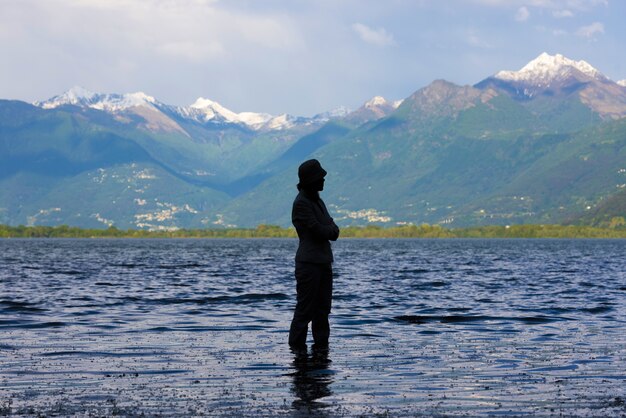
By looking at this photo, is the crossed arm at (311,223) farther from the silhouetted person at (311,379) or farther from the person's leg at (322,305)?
the silhouetted person at (311,379)

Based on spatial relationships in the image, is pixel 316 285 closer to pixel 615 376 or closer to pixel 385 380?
pixel 385 380

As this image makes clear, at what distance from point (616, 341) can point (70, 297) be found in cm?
2308

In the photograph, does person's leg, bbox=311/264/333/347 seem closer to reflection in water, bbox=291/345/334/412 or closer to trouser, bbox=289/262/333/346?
trouser, bbox=289/262/333/346

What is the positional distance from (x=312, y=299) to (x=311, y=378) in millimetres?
3650

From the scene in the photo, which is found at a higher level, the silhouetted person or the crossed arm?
the crossed arm

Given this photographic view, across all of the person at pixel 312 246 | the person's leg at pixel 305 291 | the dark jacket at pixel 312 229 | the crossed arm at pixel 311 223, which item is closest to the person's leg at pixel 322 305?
the person at pixel 312 246

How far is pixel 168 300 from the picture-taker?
124 feet

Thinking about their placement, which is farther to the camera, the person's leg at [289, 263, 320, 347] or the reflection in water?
the person's leg at [289, 263, 320, 347]

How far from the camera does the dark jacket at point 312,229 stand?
20078 mm

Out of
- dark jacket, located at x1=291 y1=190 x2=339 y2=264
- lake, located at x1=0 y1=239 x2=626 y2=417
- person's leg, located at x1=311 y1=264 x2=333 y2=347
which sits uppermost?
dark jacket, located at x1=291 y1=190 x2=339 y2=264

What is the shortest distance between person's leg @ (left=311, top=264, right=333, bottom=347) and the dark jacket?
252 mm

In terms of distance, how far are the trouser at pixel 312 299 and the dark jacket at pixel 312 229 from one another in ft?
0.61

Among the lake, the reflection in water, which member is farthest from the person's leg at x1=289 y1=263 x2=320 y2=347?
the lake

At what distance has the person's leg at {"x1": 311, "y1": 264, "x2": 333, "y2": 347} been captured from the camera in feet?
67.0
